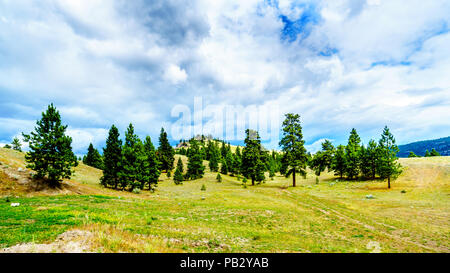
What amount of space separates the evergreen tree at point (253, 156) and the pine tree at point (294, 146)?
10.5m

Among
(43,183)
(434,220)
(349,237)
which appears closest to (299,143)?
(434,220)

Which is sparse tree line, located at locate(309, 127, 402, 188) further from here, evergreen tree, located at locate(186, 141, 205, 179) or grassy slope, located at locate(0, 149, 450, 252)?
evergreen tree, located at locate(186, 141, 205, 179)

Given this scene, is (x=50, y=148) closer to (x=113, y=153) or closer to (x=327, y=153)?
(x=113, y=153)

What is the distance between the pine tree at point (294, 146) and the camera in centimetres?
4347

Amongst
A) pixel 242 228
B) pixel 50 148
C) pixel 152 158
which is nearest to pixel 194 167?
pixel 152 158

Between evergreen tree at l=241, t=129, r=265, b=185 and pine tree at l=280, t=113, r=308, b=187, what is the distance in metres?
10.5

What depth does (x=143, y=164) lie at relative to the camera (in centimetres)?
4038

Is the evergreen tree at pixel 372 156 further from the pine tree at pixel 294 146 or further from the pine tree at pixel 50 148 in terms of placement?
the pine tree at pixel 50 148

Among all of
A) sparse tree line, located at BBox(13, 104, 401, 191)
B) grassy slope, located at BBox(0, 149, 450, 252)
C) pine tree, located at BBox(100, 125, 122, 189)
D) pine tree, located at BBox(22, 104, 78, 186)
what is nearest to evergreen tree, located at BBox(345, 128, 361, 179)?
sparse tree line, located at BBox(13, 104, 401, 191)

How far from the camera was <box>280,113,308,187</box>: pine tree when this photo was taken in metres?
43.5
